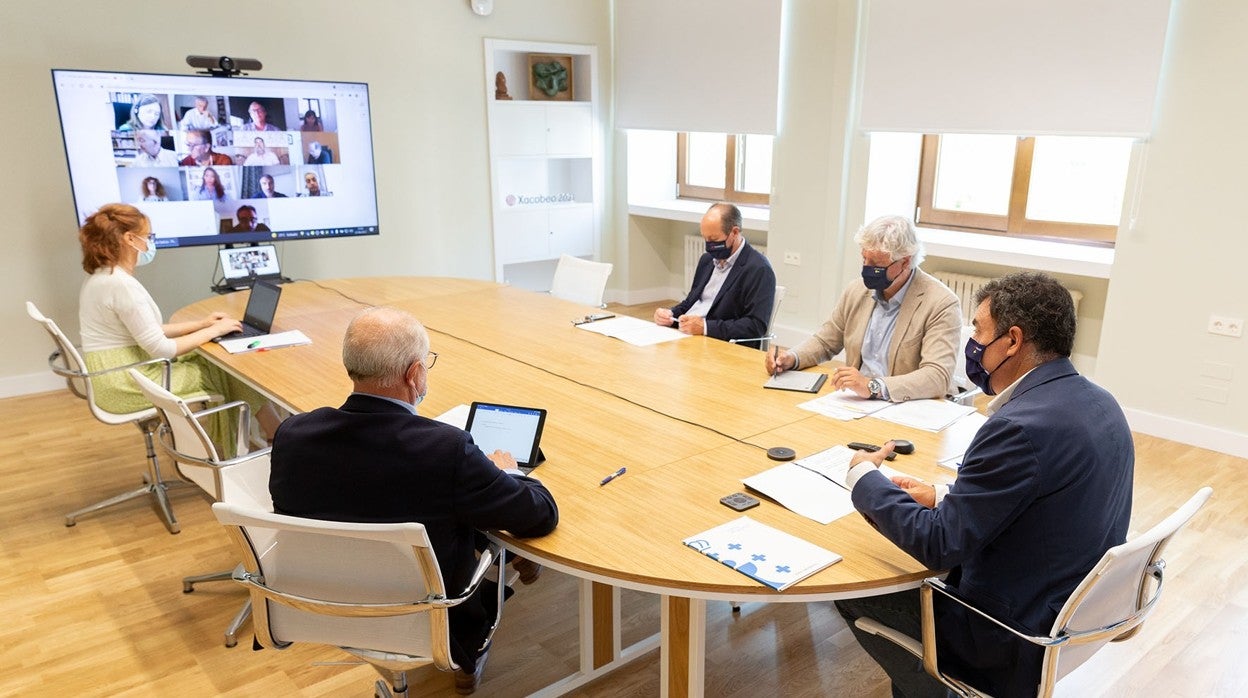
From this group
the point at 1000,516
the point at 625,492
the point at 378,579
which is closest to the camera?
the point at 1000,516

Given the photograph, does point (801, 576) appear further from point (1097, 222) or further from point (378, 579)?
point (1097, 222)

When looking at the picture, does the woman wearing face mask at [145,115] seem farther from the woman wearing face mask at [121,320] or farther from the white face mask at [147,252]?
the woman wearing face mask at [121,320]

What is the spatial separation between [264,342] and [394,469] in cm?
214

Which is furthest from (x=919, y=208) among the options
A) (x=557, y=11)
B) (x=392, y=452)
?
(x=392, y=452)

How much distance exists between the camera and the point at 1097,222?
5.09m

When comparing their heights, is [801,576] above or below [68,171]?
below

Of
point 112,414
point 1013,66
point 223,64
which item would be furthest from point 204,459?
point 1013,66

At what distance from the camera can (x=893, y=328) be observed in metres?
3.07

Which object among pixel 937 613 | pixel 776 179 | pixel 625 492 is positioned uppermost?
pixel 776 179

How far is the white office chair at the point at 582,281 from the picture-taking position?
178 inches

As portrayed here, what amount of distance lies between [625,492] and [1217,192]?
3712 millimetres

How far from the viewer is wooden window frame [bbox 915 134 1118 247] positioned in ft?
16.8

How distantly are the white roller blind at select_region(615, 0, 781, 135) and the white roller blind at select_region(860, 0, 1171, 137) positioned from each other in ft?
2.76

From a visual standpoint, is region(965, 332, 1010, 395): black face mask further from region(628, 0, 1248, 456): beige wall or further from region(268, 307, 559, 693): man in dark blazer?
region(628, 0, 1248, 456): beige wall
